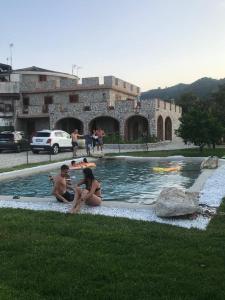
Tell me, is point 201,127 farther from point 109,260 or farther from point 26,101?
point 26,101

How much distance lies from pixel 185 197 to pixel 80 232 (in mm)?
2596

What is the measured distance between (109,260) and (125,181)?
10.2 meters

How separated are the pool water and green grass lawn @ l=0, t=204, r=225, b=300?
4435 millimetres

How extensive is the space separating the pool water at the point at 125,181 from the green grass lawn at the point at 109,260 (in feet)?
14.6

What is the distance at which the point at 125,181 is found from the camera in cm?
1606

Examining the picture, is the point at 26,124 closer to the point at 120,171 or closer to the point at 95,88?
the point at 95,88

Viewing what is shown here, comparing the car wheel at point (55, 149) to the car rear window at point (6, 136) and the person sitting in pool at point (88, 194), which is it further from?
the person sitting in pool at point (88, 194)

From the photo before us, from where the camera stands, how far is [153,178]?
1691 centimetres

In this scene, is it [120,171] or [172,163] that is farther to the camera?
[172,163]

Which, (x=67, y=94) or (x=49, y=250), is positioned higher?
(x=67, y=94)

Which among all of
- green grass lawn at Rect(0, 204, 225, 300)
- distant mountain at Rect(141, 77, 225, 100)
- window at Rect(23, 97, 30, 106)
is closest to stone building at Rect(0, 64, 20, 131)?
window at Rect(23, 97, 30, 106)

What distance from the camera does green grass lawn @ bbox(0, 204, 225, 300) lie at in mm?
4879

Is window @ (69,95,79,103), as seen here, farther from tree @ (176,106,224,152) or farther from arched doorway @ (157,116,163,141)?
tree @ (176,106,224,152)

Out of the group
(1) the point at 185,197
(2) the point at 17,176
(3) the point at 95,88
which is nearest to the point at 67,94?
(3) the point at 95,88
